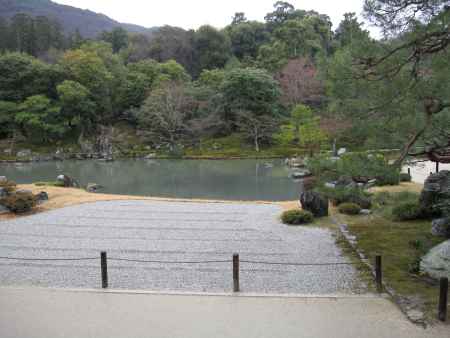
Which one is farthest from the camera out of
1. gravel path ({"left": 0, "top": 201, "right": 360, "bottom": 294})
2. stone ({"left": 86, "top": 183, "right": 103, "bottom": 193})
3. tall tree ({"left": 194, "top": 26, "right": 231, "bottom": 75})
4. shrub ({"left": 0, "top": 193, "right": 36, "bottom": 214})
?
tall tree ({"left": 194, "top": 26, "right": 231, "bottom": 75})

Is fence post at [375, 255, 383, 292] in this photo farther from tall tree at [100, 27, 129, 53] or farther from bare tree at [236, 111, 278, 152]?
tall tree at [100, 27, 129, 53]

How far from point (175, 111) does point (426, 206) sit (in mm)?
26184

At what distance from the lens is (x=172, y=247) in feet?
26.3

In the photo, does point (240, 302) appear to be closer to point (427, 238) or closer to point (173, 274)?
point (173, 274)

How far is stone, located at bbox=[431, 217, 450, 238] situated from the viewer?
731 centimetres

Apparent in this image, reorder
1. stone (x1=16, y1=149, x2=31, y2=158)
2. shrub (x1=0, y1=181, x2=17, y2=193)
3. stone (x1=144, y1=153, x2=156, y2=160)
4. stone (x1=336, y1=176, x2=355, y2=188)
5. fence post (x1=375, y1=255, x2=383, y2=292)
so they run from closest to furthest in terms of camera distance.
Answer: fence post (x1=375, y1=255, x2=383, y2=292) < stone (x1=336, y1=176, x2=355, y2=188) < shrub (x1=0, y1=181, x2=17, y2=193) < stone (x1=144, y1=153, x2=156, y2=160) < stone (x1=16, y1=149, x2=31, y2=158)

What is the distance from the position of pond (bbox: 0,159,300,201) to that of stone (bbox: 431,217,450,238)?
789cm

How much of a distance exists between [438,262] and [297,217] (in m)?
4.34

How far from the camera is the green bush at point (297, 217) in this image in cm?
974

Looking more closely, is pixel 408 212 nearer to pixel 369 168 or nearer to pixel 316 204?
pixel 316 204

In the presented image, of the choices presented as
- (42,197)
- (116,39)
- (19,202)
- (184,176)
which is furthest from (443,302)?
(116,39)

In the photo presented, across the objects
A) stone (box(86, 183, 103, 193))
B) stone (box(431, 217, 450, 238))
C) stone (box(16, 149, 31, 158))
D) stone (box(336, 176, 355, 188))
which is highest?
stone (box(336, 176, 355, 188))

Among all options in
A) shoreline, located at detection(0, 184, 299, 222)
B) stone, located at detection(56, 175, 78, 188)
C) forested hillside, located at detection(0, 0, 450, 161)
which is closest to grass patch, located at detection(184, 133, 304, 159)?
forested hillside, located at detection(0, 0, 450, 161)

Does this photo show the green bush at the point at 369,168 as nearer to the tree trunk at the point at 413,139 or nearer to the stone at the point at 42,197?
the tree trunk at the point at 413,139
